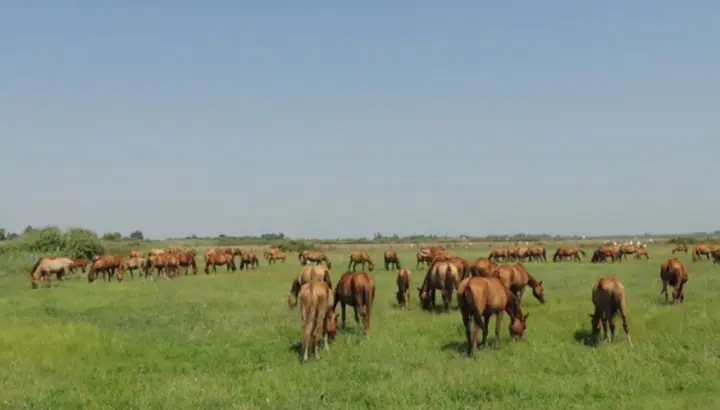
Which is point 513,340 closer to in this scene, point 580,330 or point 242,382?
point 580,330

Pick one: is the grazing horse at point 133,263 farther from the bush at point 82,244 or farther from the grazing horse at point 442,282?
the grazing horse at point 442,282

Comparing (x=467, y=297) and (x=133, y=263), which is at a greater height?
(x=467, y=297)

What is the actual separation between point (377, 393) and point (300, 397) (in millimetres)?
1447

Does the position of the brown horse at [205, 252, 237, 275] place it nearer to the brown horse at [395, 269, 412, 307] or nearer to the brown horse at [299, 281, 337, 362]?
the brown horse at [395, 269, 412, 307]

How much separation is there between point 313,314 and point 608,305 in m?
7.93

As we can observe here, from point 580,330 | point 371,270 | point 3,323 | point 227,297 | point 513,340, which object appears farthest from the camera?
point 371,270

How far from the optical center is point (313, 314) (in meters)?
14.7

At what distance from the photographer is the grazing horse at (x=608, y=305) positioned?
16.4m

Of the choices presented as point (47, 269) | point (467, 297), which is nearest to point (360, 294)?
point (467, 297)

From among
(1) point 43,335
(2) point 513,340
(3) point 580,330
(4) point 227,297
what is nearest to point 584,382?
(2) point 513,340

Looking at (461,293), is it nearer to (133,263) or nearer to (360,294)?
(360,294)

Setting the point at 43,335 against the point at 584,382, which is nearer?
the point at 584,382

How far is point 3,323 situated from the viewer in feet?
66.5

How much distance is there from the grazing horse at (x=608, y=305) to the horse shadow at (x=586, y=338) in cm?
18
